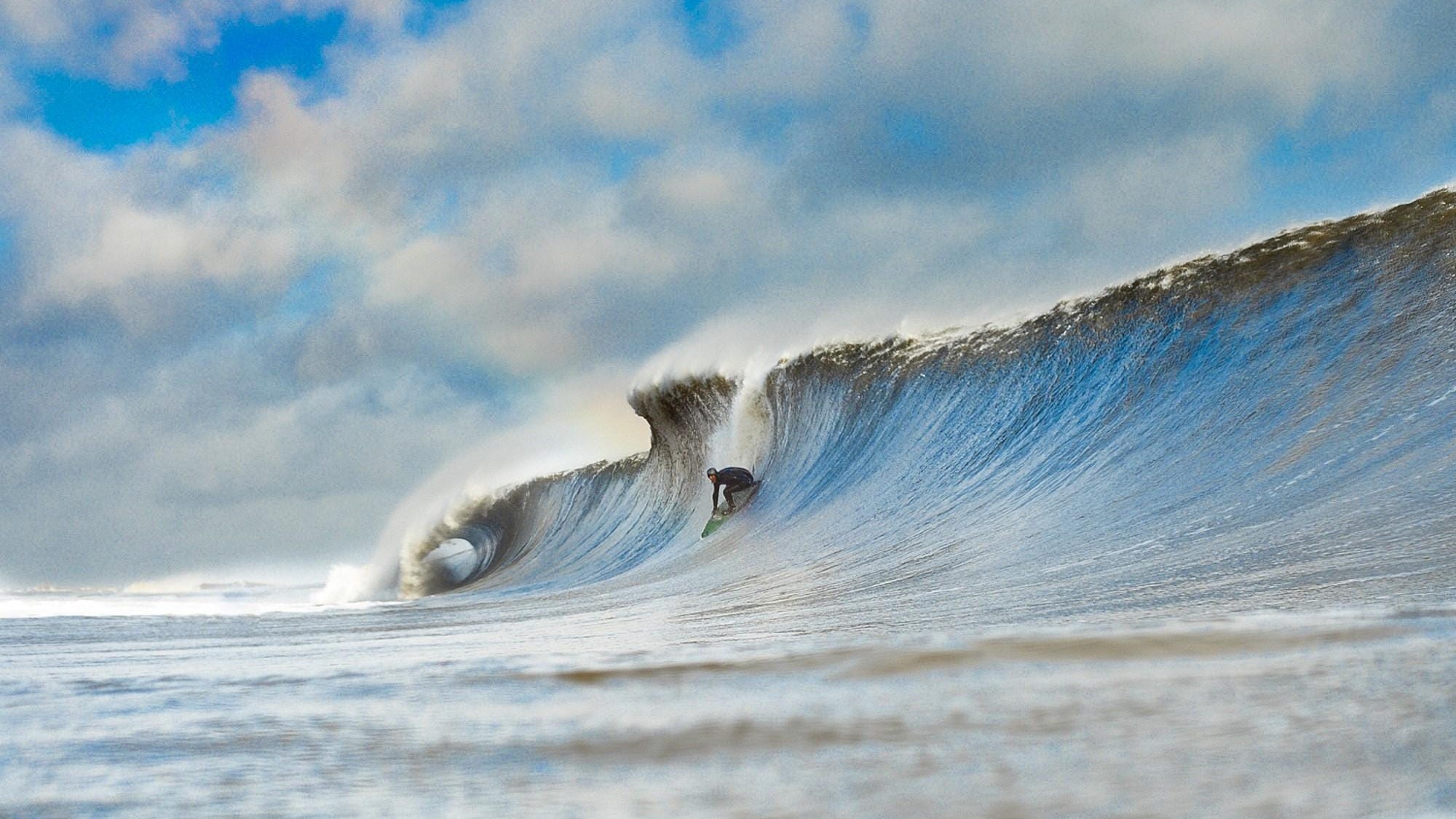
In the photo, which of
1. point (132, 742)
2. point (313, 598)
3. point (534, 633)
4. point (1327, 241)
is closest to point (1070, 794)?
point (132, 742)

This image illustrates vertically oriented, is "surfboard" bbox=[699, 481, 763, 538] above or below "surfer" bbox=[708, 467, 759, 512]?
below

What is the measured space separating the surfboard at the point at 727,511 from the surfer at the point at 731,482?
0.04 meters

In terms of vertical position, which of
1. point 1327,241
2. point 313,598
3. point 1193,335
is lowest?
point 313,598

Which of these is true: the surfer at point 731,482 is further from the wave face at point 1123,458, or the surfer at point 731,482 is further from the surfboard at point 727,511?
the wave face at point 1123,458

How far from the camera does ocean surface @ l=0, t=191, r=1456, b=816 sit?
4.09 feet

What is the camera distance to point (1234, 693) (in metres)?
1.50

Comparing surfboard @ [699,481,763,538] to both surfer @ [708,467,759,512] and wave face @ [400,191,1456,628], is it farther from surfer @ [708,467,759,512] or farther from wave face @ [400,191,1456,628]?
wave face @ [400,191,1456,628]

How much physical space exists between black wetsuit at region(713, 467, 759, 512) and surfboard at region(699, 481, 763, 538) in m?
0.05

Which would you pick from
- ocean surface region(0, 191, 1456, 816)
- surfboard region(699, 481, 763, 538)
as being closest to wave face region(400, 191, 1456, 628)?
ocean surface region(0, 191, 1456, 816)

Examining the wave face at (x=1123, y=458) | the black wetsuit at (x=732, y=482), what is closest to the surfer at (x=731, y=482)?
the black wetsuit at (x=732, y=482)

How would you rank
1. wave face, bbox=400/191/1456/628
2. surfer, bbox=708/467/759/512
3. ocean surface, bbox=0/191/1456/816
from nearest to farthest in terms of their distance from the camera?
1. ocean surface, bbox=0/191/1456/816
2. wave face, bbox=400/191/1456/628
3. surfer, bbox=708/467/759/512

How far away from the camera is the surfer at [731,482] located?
13195mm

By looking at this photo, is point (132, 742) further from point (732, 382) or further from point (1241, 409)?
point (732, 382)

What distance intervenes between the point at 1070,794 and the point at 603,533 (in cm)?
→ 1654
